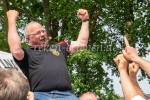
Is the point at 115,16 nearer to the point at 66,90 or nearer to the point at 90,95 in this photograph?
the point at 90,95

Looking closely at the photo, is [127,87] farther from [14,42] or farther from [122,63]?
[14,42]

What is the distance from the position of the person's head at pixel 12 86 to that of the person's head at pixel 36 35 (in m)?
2.11

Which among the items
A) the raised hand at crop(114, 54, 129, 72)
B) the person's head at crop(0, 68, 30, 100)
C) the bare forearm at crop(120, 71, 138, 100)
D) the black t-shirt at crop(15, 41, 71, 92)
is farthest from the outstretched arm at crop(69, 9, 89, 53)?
the person's head at crop(0, 68, 30, 100)

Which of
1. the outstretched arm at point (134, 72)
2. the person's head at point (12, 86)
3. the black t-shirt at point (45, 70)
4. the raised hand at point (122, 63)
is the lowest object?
the black t-shirt at point (45, 70)

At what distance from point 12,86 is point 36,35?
7.29 ft

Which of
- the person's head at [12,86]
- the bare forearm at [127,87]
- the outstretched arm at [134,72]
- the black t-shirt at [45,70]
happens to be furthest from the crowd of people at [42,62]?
the person's head at [12,86]

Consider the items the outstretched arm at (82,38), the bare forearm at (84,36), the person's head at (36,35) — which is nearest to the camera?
the person's head at (36,35)

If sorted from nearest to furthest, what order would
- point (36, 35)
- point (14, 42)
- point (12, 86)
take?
point (12, 86) < point (14, 42) < point (36, 35)

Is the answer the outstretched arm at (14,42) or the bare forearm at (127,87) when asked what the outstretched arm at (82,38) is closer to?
the outstretched arm at (14,42)

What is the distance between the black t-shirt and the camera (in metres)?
3.95

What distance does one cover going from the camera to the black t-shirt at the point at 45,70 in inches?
156

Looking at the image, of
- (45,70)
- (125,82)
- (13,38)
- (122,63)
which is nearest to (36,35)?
(13,38)

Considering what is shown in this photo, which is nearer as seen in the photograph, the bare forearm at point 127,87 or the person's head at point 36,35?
the bare forearm at point 127,87

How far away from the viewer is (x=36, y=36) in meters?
4.15
